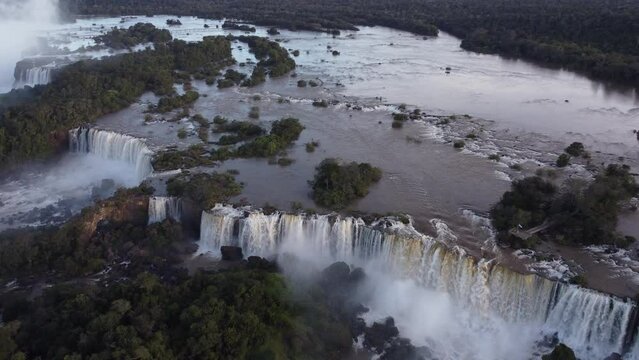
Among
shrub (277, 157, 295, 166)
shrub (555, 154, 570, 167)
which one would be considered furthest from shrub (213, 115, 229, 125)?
shrub (555, 154, 570, 167)

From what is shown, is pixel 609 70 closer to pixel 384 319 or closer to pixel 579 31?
pixel 579 31

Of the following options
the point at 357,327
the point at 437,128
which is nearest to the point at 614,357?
the point at 357,327

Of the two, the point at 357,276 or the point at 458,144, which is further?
the point at 458,144

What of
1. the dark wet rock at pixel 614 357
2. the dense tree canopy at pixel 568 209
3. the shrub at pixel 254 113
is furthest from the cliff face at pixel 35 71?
the dark wet rock at pixel 614 357

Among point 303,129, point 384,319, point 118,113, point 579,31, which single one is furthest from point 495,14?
point 384,319

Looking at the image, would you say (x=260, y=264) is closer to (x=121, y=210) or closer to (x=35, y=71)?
(x=121, y=210)

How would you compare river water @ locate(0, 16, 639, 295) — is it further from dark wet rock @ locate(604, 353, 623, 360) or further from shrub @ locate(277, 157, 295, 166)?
dark wet rock @ locate(604, 353, 623, 360)
